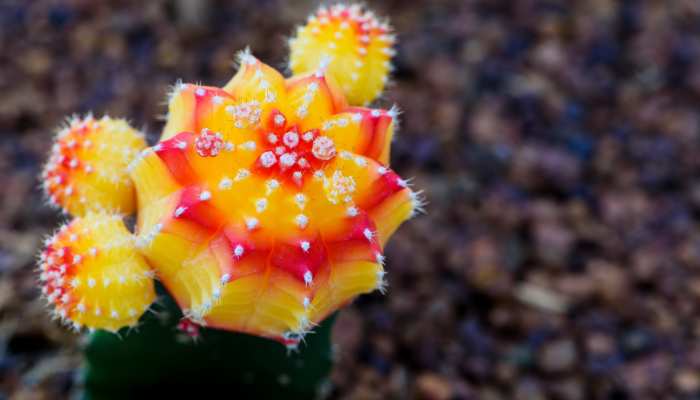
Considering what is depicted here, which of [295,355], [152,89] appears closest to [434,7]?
[152,89]

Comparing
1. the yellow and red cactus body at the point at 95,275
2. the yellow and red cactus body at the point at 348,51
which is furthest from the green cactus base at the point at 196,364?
the yellow and red cactus body at the point at 348,51

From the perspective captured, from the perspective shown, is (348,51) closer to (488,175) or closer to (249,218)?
(249,218)

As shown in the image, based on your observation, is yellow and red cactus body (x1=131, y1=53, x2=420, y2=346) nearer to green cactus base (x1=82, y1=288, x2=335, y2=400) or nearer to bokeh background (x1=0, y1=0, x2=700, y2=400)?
green cactus base (x1=82, y1=288, x2=335, y2=400)

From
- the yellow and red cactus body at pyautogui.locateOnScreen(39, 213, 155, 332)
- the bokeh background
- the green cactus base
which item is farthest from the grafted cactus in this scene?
the bokeh background

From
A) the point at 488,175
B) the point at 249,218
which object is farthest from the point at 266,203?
the point at 488,175

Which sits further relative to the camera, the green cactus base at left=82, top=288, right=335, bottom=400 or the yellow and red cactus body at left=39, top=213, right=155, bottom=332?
the green cactus base at left=82, top=288, right=335, bottom=400

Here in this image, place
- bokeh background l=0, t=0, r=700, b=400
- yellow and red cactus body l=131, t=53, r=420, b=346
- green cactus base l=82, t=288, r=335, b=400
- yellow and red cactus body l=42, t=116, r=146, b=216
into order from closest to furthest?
yellow and red cactus body l=131, t=53, r=420, b=346
yellow and red cactus body l=42, t=116, r=146, b=216
green cactus base l=82, t=288, r=335, b=400
bokeh background l=0, t=0, r=700, b=400
